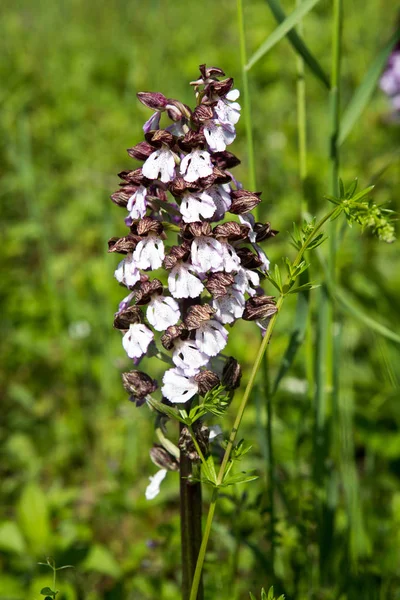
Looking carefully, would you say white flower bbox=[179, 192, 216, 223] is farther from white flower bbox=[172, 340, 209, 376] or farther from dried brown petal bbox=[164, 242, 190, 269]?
white flower bbox=[172, 340, 209, 376]

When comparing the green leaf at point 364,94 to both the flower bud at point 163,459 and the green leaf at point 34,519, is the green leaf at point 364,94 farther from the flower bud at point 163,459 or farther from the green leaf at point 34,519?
the green leaf at point 34,519

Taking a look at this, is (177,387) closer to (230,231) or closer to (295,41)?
(230,231)

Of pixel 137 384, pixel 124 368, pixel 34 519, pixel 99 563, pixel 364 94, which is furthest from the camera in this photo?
pixel 124 368

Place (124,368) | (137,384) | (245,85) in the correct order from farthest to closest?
1. (124,368)
2. (245,85)
3. (137,384)

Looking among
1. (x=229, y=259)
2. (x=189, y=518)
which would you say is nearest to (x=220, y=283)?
(x=229, y=259)

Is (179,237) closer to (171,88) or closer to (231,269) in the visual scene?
(231,269)

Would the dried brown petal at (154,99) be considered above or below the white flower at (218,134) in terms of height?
above

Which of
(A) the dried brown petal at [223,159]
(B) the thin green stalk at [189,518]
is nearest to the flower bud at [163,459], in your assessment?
(B) the thin green stalk at [189,518]
